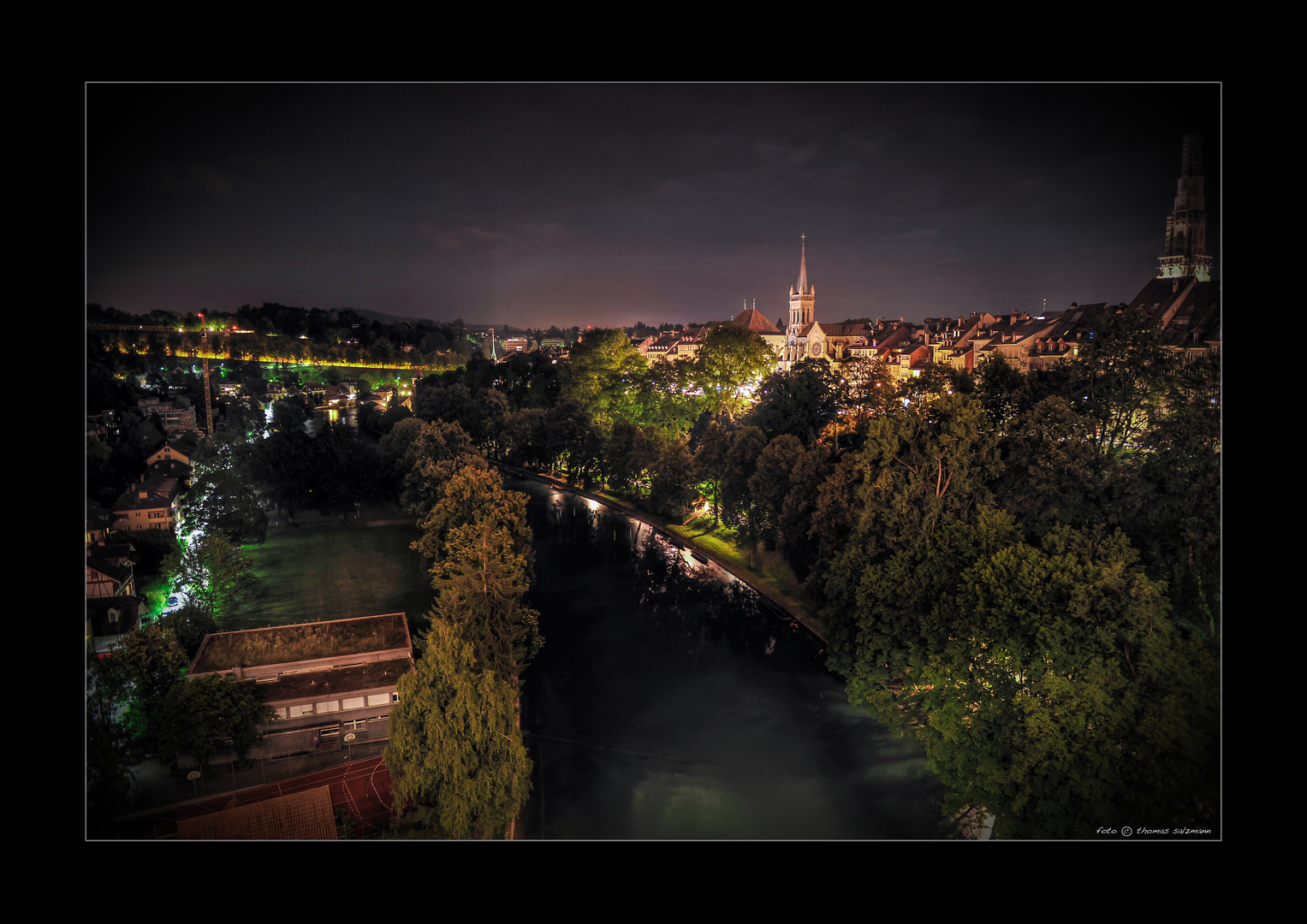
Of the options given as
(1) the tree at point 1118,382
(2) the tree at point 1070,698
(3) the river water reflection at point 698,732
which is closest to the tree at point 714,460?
(3) the river water reflection at point 698,732

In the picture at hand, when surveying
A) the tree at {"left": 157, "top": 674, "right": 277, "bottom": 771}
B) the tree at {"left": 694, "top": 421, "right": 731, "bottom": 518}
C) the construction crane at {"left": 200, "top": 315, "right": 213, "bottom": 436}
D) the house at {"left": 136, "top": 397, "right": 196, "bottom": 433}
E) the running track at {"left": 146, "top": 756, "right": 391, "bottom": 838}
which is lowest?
the running track at {"left": 146, "top": 756, "right": 391, "bottom": 838}

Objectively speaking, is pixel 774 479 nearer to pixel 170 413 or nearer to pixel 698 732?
pixel 698 732

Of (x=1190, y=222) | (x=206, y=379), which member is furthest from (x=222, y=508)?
(x=1190, y=222)

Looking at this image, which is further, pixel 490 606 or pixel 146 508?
pixel 146 508

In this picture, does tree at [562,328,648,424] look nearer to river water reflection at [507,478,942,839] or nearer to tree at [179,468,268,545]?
tree at [179,468,268,545]

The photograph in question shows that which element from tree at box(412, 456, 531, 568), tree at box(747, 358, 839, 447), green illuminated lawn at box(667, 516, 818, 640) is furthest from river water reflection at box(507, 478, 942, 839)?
tree at box(747, 358, 839, 447)

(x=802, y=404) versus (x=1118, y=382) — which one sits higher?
(x=802, y=404)
